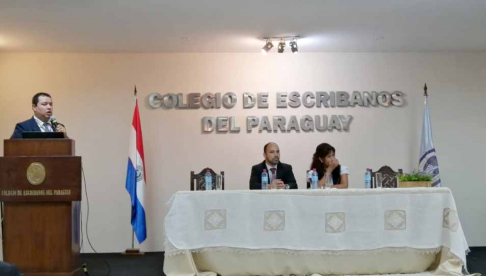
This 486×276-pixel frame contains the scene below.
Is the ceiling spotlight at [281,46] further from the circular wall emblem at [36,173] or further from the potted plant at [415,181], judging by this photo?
the circular wall emblem at [36,173]

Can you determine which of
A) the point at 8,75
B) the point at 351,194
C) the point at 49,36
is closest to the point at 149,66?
the point at 49,36

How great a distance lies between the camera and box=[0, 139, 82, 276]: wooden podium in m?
4.14

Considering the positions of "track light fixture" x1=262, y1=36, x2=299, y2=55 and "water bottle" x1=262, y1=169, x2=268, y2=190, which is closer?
"water bottle" x1=262, y1=169, x2=268, y2=190

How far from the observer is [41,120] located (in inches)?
181

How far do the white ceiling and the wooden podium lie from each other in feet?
5.59

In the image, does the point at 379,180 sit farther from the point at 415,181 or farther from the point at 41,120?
the point at 41,120

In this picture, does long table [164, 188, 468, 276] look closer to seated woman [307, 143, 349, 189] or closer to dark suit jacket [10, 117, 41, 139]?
seated woman [307, 143, 349, 189]

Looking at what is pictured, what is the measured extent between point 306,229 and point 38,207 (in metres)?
2.17

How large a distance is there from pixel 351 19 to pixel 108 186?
3.65 meters

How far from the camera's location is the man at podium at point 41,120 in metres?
4.44

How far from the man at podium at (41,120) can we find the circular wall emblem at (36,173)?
0.38 metres

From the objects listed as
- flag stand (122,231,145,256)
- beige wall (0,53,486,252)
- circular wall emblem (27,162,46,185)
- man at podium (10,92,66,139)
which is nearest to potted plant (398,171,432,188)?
beige wall (0,53,486,252)

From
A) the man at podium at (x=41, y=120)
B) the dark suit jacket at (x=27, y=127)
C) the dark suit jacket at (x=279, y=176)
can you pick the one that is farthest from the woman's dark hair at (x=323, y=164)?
the dark suit jacket at (x=27, y=127)

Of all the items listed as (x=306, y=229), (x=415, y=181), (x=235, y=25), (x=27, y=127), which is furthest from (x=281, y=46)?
(x=27, y=127)
